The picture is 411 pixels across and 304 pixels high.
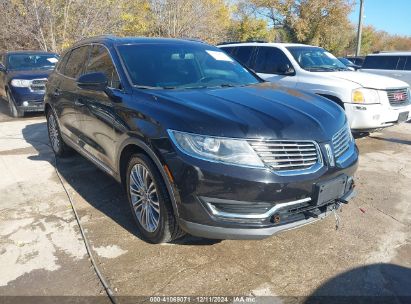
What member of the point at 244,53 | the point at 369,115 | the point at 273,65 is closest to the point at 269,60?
the point at 273,65

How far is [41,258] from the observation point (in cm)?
314

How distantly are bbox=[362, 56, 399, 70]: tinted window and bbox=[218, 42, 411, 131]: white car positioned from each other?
4641 millimetres

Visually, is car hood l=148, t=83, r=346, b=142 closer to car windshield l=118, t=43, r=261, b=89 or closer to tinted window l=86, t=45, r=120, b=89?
car windshield l=118, t=43, r=261, b=89

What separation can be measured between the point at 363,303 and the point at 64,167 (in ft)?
14.0

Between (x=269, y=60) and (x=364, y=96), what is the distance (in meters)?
2.23

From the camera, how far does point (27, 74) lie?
31.0ft

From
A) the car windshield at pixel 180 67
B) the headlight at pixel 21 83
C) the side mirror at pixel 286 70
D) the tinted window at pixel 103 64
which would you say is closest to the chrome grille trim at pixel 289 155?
the car windshield at pixel 180 67

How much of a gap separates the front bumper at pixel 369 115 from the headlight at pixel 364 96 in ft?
0.26

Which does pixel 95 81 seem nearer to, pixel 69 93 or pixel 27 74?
pixel 69 93

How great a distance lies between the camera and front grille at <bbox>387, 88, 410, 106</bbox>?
624 centimetres

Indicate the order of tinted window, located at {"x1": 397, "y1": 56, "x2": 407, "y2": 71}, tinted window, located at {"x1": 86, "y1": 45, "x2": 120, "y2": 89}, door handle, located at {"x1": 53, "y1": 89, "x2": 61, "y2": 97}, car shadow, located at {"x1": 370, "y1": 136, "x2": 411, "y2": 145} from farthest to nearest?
1. tinted window, located at {"x1": 397, "y1": 56, "x2": 407, "y2": 71}
2. car shadow, located at {"x1": 370, "y1": 136, "x2": 411, "y2": 145}
3. door handle, located at {"x1": 53, "y1": 89, "x2": 61, "y2": 97}
4. tinted window, located at {"x1": 86, "y1": 45, "x2": 120, "y2": 89}

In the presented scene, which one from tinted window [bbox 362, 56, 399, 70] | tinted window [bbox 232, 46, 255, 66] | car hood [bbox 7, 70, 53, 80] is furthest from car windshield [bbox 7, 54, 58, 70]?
tinted window [bbox 362, 56, 399, 70]

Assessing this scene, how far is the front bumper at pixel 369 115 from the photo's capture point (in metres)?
5.94

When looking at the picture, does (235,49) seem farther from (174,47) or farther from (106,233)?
(106,233)
